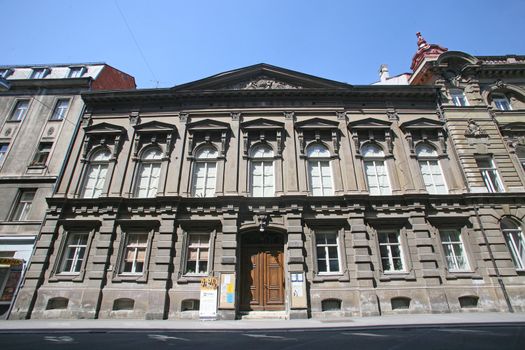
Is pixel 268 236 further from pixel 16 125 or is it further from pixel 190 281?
pixel 16 125

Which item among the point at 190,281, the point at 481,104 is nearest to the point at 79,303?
the point at 190,281

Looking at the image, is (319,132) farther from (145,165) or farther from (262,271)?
(145,165)

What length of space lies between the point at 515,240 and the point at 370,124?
9715 mm

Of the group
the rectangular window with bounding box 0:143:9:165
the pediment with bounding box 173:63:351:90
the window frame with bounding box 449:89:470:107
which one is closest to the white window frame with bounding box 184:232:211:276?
the pediment with bounding box 173:63:351:90

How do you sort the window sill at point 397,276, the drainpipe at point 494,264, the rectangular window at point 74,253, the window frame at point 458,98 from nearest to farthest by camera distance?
the drainpipe at point 494,264, the window sill at point 397,276, the rectangular window at point 74,253, the window frame at point 458,98

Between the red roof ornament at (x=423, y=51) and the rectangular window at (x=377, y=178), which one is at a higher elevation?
the red roof ornament at (x=423, y=51)

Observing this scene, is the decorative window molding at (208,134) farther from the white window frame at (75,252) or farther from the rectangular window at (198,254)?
the white window frame at (75,252)

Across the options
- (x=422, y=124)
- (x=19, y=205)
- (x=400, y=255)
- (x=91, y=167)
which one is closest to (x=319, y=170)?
(x=400, y=255)

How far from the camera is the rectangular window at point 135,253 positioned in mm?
13078

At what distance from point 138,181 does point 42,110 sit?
9666 millimetres

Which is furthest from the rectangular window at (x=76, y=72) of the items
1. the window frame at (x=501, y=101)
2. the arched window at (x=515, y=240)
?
the window frame at (x=501, y=101)

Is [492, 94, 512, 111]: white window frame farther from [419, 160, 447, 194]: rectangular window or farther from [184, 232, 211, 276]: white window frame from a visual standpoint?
[184, 232, 211, 276]: white window frame

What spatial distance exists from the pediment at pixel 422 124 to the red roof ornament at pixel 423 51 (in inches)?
227

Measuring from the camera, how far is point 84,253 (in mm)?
13320
